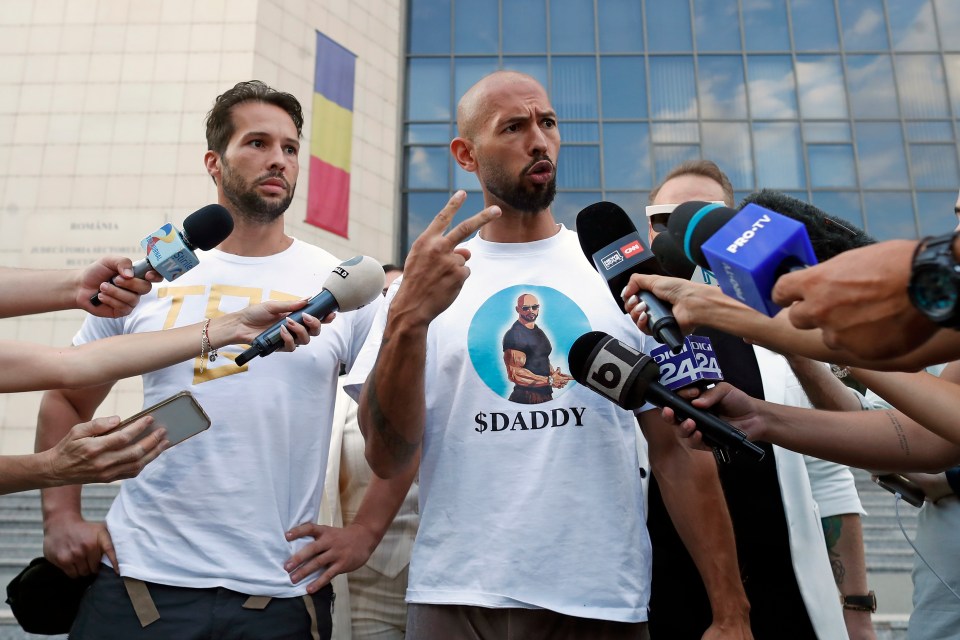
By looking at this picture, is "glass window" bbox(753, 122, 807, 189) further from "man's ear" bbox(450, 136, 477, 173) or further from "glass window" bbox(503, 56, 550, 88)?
"man's ear" bbox(450, 136, 477, 173)

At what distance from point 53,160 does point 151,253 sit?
12.5 meters

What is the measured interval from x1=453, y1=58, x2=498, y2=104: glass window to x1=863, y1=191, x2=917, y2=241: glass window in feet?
26.1

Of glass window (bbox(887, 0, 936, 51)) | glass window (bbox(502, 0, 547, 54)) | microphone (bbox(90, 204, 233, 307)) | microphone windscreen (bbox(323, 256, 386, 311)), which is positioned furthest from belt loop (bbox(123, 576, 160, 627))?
glass window (bbox(887, 0, 936, 51))

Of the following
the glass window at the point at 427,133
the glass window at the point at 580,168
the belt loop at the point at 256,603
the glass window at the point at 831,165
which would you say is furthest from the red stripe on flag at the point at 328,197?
the belt loop at the point at 256,603

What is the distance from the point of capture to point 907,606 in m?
5.85

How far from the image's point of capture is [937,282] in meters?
1.09

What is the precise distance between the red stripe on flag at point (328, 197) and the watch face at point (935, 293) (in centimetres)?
1257

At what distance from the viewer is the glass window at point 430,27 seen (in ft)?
52.2

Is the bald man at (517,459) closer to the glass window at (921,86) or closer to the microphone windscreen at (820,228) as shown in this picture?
the microphone windscreen at (820,228)

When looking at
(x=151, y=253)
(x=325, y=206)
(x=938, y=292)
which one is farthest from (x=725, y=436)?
(x=325, y=206)

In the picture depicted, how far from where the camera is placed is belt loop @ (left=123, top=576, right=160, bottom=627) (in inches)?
82.2

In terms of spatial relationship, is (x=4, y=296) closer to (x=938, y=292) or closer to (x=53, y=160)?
(x=938, y=292)

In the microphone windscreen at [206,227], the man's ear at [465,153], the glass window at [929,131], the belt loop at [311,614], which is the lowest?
the belt loop at [311,614]

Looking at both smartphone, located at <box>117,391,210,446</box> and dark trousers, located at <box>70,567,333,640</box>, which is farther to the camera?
dark trousers, located at <box>70,567,333,640</box>
